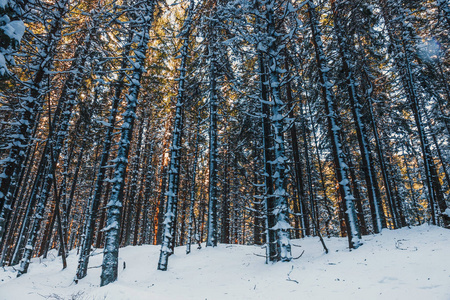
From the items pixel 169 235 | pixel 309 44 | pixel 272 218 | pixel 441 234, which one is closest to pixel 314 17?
pixel 309 44

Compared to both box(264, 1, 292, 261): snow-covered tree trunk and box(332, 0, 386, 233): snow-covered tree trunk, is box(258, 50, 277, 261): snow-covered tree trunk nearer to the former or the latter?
box(264, 1, 292, 261): snow-covered tree trunk

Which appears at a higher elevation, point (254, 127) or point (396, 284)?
point (254, 127)

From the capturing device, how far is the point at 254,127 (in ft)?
46.0

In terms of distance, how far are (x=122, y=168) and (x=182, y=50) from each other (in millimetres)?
6814

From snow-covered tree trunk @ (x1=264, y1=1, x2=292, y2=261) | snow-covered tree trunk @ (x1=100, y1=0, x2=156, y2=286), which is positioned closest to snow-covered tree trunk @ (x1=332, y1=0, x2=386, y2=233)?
snow-covered tree trunk @ (x1=264, y1=1, x2=292, y2=261)

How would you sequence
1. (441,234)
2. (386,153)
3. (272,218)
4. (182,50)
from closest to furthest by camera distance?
(441,234) → (272,218) → (182,50) → (386,153)

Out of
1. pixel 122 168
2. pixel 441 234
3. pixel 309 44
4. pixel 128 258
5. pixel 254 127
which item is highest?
pixel 309 44

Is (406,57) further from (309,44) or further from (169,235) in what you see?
(169,235)

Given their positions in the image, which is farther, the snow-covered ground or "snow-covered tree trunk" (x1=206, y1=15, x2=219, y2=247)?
"snow-covered tree trunk" (x1=206, y1=15, x2=219, y2=247)

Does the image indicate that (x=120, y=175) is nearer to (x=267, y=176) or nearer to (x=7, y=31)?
(x=7, y=31)

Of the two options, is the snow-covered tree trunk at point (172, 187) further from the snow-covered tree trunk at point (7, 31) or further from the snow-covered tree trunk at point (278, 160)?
the snow-covered tree trunk at point (7, 31)

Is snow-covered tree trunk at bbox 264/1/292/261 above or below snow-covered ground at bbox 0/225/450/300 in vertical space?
above

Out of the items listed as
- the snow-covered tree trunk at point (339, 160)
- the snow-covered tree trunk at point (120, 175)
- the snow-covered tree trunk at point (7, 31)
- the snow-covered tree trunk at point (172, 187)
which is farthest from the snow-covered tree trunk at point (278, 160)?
the snow-covered tree trunk at point (7, 31)

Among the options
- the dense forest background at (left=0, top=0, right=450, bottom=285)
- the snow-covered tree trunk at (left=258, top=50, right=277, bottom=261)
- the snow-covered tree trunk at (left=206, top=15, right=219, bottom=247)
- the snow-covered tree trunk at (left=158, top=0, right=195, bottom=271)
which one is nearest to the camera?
the dense forest background at (left=0, top=0, right=450, bottom=285)
